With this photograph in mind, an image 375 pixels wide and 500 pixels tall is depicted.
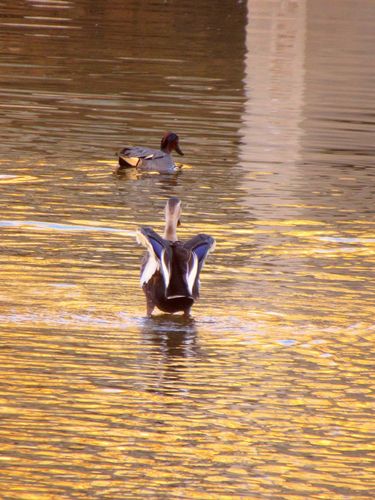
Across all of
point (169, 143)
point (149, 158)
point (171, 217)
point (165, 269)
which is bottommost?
point (149, 158)

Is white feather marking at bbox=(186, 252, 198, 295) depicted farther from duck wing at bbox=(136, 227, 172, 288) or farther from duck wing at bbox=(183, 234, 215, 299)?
duck wing at bbox=(136, 227, 172, 288)

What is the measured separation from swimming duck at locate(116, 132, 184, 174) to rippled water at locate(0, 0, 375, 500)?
195 mm

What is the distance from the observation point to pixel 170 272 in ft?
33.2

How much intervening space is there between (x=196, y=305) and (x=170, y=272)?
0.79m

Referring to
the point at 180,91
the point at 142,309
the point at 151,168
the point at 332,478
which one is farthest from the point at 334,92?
the point at 332,478

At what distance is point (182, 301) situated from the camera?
33.4ft

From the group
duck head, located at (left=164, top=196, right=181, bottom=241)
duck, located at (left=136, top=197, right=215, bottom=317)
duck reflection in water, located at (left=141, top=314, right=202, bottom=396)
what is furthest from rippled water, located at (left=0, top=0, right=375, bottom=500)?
duck head, located at (left=164, top=196, right=181, bottom=241)

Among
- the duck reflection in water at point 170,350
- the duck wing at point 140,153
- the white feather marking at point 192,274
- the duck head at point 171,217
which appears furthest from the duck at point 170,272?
the duck wing at point 140,153

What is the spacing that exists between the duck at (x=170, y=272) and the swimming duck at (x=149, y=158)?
655 centimetres

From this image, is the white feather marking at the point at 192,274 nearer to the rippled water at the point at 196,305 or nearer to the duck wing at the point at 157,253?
the duck wing at the point at 157,253

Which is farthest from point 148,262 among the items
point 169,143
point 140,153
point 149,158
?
point 169,143

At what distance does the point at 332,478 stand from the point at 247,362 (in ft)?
6.62

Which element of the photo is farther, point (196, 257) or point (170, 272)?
point (196, 257)

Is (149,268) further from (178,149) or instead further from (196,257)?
(178,149)
